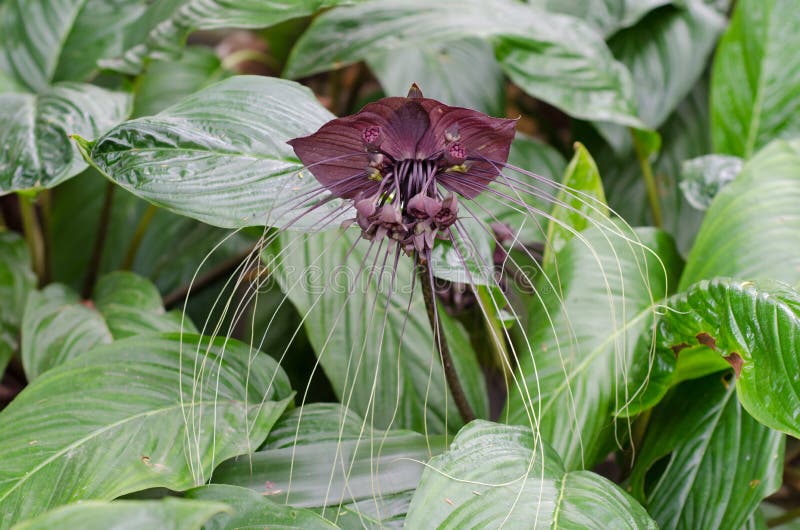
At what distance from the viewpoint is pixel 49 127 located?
926 mm

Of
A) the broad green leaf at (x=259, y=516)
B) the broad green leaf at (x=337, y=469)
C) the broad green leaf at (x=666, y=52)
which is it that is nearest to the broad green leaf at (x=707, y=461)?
the broad green leaf at (x=337, y=469)

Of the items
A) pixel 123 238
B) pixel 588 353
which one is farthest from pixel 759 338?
pixel 123 238

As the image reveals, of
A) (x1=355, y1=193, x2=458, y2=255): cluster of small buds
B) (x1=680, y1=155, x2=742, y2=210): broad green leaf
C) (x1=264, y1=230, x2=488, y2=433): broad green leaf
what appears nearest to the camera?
(x1=355, y1=193, x2=458, y2=255): cluster of small buds

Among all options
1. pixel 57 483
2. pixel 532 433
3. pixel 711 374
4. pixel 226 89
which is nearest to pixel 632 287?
pixel 711 374

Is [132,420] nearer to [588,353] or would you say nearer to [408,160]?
[408,160]

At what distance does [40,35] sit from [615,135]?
1.07 meters

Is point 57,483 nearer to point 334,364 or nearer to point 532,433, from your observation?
point 334,364

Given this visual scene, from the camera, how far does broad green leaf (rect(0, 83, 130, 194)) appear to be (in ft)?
2.85

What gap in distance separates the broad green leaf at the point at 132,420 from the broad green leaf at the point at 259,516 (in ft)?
0.17

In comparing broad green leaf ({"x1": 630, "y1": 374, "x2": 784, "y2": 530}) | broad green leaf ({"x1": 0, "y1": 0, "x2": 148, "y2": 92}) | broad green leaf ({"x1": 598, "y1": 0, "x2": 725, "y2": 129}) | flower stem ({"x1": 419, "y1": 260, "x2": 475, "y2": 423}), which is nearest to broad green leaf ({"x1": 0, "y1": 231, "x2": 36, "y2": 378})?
broad green leaf ({"x1": 0, "y1": 0, "x2": 148, "y2": 92})

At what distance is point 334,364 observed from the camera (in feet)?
3.10

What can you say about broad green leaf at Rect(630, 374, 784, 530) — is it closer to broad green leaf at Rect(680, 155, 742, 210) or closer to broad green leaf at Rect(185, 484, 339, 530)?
broad green leaf at Rect(680, 155, 742, 210)

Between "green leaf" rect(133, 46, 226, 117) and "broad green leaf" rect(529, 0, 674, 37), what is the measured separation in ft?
2.15

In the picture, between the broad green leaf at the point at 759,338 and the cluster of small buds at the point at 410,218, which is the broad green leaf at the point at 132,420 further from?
the broad green leaf at the point at 759,338
